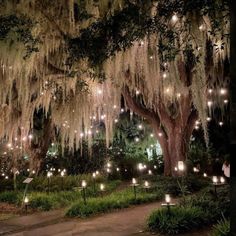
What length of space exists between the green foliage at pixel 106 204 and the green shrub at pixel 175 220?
238cm

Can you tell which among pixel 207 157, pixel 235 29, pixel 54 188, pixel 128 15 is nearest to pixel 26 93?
pixel 128 15

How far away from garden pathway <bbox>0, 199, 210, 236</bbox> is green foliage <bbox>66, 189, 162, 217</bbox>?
30 cm

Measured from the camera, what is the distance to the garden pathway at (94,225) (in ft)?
26.1

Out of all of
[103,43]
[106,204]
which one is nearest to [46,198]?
[106,204]

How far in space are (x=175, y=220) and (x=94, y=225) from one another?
6.55ft

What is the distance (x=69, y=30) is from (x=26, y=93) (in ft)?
10.0

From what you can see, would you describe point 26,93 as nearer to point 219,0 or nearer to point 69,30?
point 69,30

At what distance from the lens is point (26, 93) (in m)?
9.69

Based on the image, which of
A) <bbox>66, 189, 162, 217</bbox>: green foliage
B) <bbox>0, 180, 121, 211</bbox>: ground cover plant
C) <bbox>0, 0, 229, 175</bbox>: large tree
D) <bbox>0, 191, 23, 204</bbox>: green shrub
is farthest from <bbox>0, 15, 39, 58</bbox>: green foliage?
<bbox>0, 191, 23, 204</bbox>: green shrub

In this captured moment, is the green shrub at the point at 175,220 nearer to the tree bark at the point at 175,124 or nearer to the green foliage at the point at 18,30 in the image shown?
Result: the green foliage at the point at 18,30

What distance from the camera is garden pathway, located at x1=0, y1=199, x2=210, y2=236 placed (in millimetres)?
7945

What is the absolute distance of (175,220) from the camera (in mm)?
7500

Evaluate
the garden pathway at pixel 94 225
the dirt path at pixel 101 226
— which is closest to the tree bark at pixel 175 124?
the garden pathway at pixel 94 225

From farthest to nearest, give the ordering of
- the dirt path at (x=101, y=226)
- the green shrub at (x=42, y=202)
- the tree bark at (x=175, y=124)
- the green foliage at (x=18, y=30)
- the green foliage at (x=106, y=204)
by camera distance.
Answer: the tree bark at (x=175, y=124)
the green shrub at (x=42, y=202)
the green foliage at (x=106, y=204)
the dirt path at (x=101, y=226)
the green foliage at (x=18, y=30)
